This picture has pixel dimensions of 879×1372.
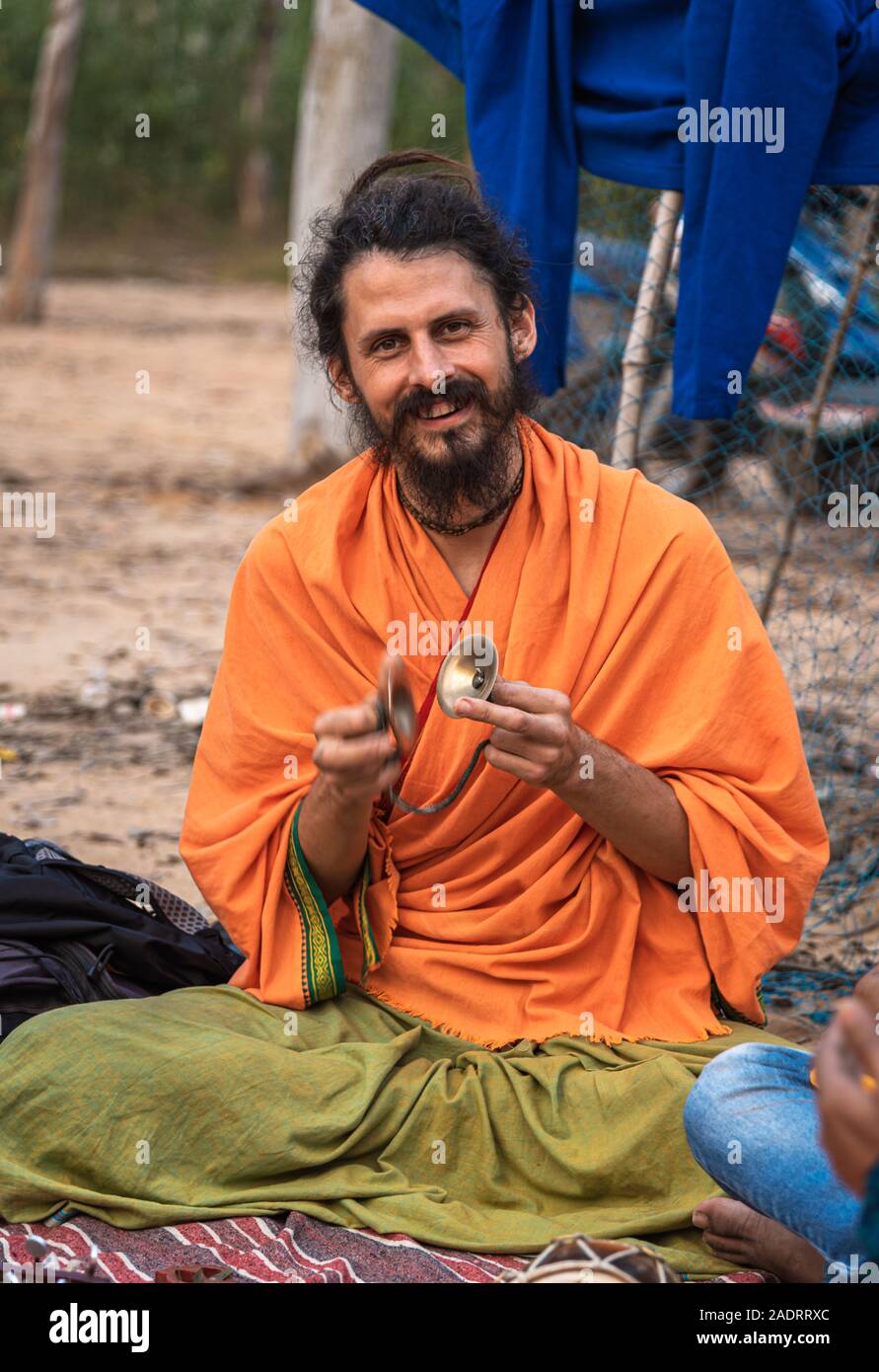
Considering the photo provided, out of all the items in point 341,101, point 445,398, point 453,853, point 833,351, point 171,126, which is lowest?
point 453,853

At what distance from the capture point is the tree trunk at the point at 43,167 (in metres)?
17.3

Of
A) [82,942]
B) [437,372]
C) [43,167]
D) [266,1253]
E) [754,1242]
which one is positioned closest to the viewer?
[754,1242]

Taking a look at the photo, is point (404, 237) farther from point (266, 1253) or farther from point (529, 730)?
point (266, 1253)

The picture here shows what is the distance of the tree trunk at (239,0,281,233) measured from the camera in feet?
96.0

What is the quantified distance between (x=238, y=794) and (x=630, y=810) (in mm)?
852

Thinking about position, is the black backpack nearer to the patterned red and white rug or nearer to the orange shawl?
the orange shawl

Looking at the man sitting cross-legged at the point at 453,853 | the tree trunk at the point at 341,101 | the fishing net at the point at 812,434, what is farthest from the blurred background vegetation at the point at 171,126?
the man sitting cross-legged at the point at 453,853

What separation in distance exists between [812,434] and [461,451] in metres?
1.82

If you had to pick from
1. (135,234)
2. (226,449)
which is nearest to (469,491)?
(226,449)

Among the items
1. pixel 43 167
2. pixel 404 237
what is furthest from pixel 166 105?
pixel 404 237

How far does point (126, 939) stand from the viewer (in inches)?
139

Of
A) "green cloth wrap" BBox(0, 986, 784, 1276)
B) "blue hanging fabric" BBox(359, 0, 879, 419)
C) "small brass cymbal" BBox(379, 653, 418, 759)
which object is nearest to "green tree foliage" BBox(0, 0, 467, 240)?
"blue hanging fabric" BBox(359, 0, 879, 419)

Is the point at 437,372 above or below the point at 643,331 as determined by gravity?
below

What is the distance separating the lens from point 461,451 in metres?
3.33
